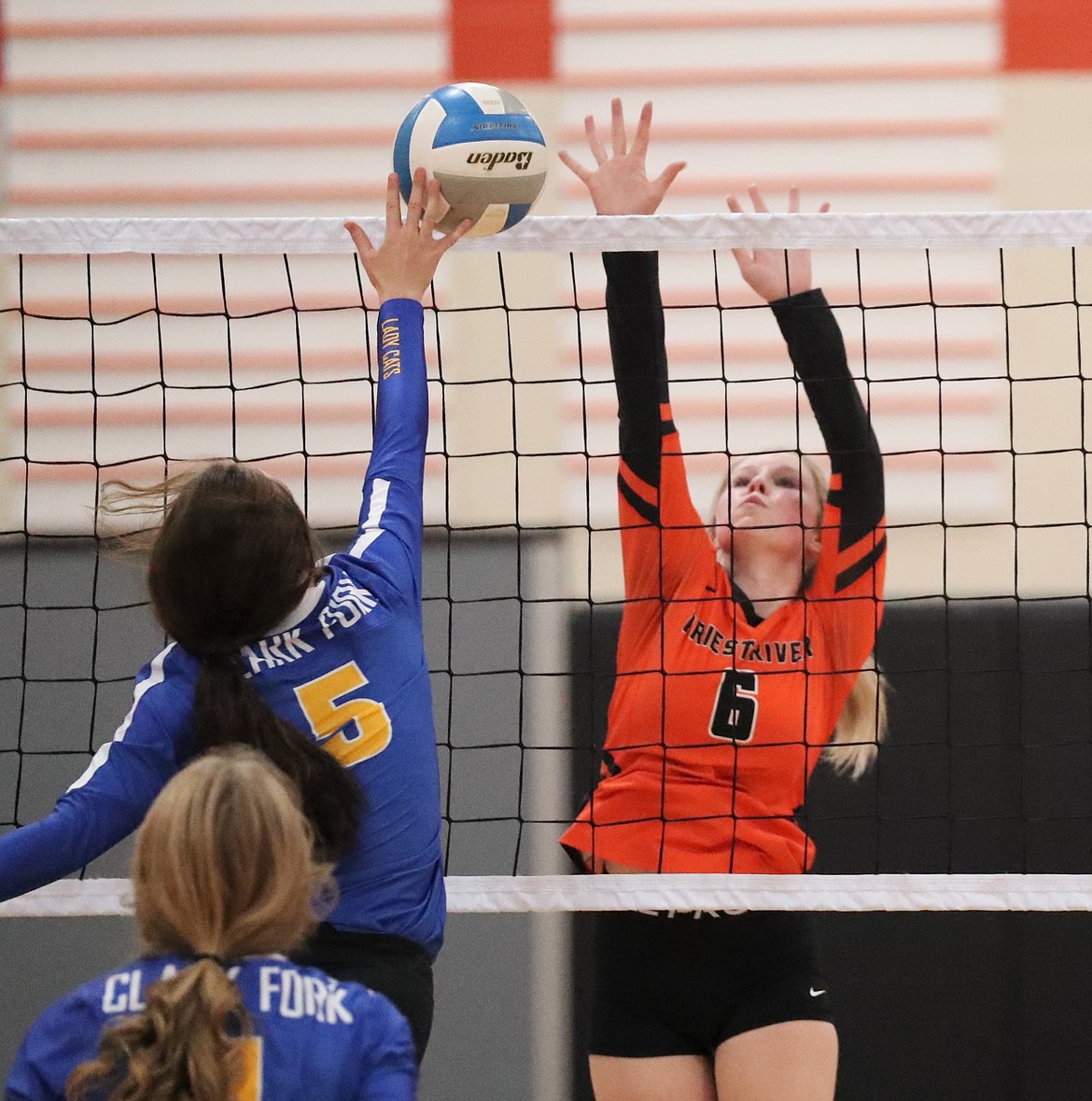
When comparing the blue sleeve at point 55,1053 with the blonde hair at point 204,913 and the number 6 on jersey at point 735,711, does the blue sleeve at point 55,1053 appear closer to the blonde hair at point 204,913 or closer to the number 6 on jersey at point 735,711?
the blonde hair at point 204,913

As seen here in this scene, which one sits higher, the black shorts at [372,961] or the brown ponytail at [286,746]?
the brown ponytail at [286,746]

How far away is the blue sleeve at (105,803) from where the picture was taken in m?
1.85

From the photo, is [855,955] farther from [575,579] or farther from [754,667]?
[754,667]

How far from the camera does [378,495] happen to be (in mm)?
2209

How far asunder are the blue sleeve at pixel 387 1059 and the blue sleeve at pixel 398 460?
0.68m

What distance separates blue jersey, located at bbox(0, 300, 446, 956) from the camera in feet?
6.37

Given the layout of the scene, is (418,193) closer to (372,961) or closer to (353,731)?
(353,731)

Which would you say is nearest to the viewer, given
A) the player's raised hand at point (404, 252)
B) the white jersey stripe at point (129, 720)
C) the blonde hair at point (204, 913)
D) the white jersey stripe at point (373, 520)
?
the blonde hair at point (204, 913)

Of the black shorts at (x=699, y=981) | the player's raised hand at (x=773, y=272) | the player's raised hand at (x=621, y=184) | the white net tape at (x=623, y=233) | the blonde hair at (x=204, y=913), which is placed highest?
the player's raised hand at (x=621, y=184)

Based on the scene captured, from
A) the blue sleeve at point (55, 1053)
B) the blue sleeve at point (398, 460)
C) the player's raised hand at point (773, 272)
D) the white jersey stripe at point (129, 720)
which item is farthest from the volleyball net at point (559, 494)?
the blue sleeve at point (55, 1053)

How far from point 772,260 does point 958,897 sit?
131 centimetres

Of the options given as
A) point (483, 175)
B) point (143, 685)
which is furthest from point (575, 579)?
point (143, 685)

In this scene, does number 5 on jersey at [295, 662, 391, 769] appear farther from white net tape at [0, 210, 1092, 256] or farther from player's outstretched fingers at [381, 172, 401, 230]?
white net tape at [0, 210, 1092, 256]

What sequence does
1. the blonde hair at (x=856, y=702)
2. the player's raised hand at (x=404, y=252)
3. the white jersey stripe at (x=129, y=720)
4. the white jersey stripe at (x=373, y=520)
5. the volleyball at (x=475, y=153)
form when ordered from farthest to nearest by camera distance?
the blonde hair at (x=856, y=702), the volleyball at (x=475, y=153), the player's raised hand at (x=404, y=252), the white jersey stripe at (x=373, y=520), the white jersey stripe at (x=129, y=720)
